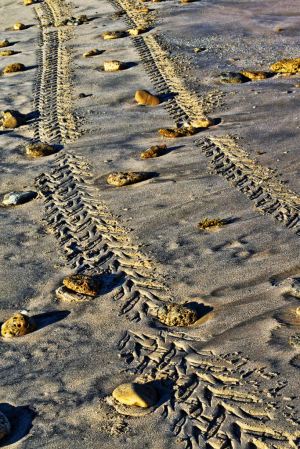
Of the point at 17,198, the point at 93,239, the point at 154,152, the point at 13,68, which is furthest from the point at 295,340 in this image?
the point at 13,68

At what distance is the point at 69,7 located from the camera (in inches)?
395

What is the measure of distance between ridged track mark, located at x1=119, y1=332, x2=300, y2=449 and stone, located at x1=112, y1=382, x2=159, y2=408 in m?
0.07

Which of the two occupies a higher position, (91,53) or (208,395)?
(91,53)

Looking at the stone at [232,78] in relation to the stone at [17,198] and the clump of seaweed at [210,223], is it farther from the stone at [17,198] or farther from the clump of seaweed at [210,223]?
the stone at [17,198]

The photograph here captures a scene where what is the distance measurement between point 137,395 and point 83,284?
1.02m

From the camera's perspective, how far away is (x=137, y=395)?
7.45 feet

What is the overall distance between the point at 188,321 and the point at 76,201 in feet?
5.99

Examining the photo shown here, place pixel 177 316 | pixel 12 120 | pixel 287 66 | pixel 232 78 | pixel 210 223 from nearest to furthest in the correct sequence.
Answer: pixel 177 316 → pixel 210 223 → pixel 12 120 → pixel 232 78 → pixel 287 66

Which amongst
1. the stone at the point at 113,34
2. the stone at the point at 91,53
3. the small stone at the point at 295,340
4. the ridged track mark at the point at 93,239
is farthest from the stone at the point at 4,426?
the stone at the point at 113,34

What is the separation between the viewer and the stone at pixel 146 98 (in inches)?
223

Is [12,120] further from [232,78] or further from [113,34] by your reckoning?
[113,34]

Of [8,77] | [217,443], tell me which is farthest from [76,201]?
[8,77]

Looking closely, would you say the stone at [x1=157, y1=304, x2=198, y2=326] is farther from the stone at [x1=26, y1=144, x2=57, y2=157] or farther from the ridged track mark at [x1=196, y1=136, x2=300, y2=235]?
the stone at [x1=26, y1=144, x2=57, y2=157]

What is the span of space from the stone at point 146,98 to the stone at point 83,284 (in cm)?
319
